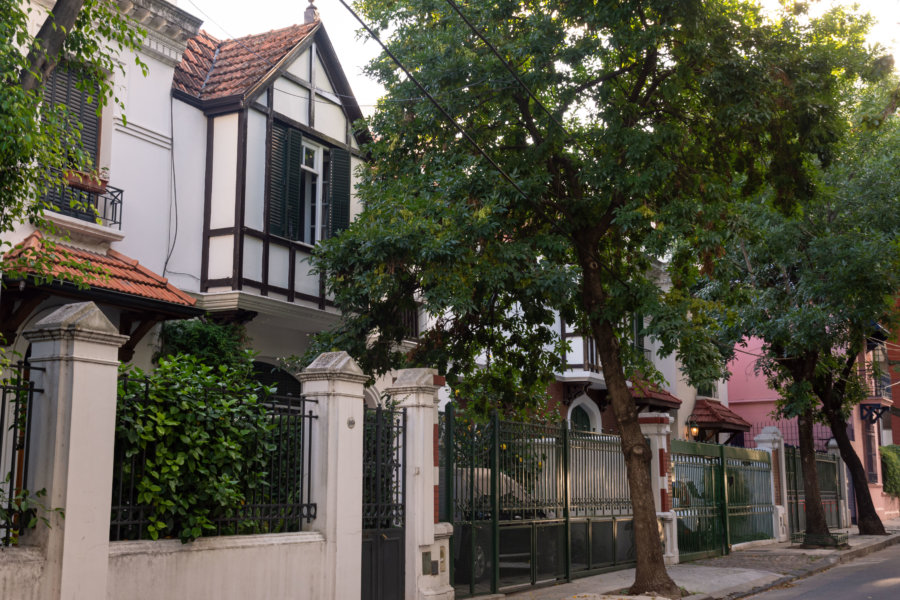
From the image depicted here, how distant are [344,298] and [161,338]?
2997 mm

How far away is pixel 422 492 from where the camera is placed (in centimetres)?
1097

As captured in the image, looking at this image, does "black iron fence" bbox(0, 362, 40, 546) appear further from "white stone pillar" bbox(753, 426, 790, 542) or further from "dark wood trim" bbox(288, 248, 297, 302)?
"white stone pillar" bbox(753, 426, 790, 542)

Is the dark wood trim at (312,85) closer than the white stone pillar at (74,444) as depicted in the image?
No

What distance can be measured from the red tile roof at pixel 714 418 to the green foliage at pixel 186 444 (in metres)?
24.2

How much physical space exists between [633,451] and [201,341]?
6.82 meters

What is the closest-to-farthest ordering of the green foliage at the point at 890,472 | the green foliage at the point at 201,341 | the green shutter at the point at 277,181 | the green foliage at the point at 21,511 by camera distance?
1. the green foliage at the point at 21,511
2. the green foliage at the point at 201,341
3. the green shutter at the point at 277,181
4. the green foliage at the point at 890,472

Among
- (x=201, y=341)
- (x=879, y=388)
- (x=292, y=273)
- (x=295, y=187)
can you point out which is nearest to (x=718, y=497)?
(x=292, y=273)

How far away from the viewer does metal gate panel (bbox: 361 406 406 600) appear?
1037 centimetres

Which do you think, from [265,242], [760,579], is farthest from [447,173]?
[760,579]

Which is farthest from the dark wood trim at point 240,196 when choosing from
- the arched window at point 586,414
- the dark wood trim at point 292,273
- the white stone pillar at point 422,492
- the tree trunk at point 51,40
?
the arched window at point 586,414

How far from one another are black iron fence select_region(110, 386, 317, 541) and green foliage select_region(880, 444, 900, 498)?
119ft

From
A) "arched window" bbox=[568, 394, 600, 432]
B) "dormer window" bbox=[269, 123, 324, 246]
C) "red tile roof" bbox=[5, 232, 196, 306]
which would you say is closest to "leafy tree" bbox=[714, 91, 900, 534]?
"arched window" bbox=[568, 394, 600, 432]

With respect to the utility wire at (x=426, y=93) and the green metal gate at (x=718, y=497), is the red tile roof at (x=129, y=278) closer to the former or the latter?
the utility wire at (x=426, y=93)

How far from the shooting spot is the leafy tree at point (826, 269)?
19.1 meters
